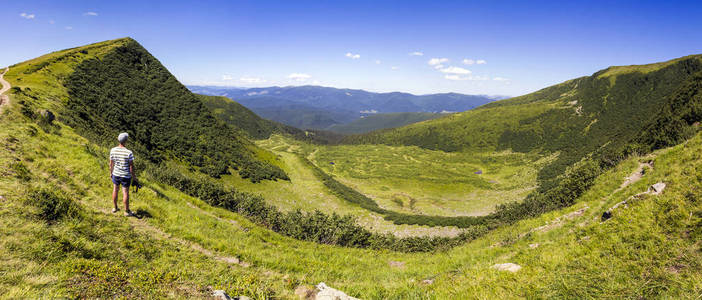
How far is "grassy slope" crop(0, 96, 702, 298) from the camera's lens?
16.6ft

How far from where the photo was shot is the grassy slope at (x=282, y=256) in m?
5.07

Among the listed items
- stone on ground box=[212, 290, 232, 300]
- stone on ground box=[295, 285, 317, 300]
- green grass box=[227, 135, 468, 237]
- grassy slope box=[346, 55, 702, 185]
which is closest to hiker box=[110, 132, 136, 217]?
stone on ground box=[212, 290, 232, 300]

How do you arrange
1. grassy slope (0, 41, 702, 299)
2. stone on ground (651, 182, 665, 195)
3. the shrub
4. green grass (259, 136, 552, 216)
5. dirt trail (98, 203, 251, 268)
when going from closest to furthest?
grassy slope (0, 41, 702, 299) → the shrub → dirt trail (98, 203, 251, 268) → stone on ground (651, 182, 665, 195) → green grass (259, 136, 552, 216)

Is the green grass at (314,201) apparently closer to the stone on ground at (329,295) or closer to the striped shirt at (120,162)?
the stone on ground at (329,295)

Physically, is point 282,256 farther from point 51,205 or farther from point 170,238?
point 51,205

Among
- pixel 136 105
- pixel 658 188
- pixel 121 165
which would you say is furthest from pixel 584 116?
pixel 136 105

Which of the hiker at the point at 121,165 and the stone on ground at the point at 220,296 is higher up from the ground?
the hiker at the point at 121,165

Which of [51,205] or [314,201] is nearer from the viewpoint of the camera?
[51,205]

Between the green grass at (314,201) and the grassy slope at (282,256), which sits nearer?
the grassy slope at (282,256)

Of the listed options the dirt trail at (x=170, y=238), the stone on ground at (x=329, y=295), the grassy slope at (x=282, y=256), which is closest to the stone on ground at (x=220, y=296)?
the grassy slope at (x=282, y=256)

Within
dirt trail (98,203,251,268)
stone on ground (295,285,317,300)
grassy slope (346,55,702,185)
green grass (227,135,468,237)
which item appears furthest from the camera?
grassy slope (346,55,702,185)

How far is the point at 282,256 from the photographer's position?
399 inches

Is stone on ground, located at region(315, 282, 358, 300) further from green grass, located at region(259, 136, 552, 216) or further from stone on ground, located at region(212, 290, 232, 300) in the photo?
green grass, located at region(259, 136, 552, 216)

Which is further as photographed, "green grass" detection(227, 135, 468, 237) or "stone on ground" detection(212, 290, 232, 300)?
"green grass" detection(227, 135, 468, 237)
